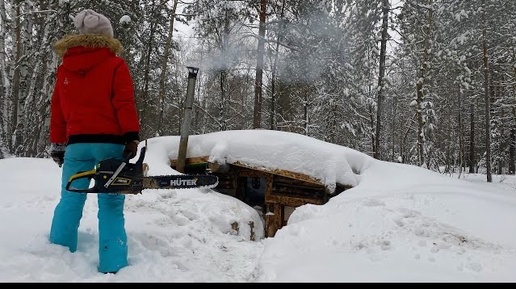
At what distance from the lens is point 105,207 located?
3.21 meters

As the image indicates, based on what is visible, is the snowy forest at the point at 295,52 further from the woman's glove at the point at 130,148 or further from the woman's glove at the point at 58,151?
the woman's glove at the point at 130,148

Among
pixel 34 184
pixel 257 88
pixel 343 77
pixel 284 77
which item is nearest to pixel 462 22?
pixel 343 77

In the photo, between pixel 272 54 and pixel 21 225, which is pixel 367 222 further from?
pixel 272 54

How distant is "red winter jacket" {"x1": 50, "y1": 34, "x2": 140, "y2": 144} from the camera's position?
3.13 metres

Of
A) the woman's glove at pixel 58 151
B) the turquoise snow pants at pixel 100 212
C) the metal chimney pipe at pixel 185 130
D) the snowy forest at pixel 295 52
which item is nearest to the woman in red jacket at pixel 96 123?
the turquoise snow pants at pixel 100 212

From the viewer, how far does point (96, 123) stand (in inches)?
124

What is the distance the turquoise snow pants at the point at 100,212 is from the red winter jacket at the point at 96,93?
9 cm

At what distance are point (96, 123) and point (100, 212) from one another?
75cm

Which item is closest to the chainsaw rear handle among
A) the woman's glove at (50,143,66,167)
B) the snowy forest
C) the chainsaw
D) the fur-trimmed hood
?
the chainsaw

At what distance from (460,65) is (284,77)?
12.7 meters

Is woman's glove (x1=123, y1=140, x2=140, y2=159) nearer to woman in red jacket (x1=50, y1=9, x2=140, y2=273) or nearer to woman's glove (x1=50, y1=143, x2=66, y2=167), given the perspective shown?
woman in red jacket (x1=50, y1=9, x2=140, y2=273)

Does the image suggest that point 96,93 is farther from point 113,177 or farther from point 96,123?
point 113,177

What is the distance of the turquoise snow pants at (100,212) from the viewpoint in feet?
10.3

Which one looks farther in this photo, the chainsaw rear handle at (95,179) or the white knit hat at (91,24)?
the white knit hat at (91,24)
